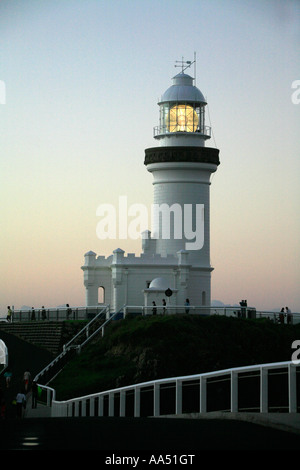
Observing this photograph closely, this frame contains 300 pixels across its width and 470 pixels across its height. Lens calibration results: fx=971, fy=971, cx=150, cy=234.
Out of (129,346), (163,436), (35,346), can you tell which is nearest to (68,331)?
(35,346)

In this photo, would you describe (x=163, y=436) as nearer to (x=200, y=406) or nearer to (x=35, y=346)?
(x=200, y=406)

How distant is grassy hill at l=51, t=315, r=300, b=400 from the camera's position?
43406 mm

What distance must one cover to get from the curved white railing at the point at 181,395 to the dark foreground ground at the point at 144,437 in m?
0.91

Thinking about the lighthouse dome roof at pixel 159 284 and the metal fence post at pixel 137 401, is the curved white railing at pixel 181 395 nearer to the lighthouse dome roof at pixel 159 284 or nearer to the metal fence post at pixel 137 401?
the metal fence post at pixel 137 401

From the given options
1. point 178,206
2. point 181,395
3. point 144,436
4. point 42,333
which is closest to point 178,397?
point 181,395

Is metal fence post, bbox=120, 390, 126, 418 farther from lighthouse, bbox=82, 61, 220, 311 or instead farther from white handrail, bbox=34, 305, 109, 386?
lighthouse, bbox=82, 61, 220, 311

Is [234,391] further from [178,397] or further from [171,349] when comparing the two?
[171,349]

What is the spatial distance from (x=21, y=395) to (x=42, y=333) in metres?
23.4

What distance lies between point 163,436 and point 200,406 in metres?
4.62

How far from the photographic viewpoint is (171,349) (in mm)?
45812

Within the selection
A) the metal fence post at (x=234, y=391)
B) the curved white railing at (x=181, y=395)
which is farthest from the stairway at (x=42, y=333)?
the metal fence post at (x=234, y=391)

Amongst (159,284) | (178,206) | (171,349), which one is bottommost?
(171,349)

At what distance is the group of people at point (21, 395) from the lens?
2912cm

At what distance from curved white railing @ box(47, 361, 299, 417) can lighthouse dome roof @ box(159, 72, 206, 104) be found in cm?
3169
